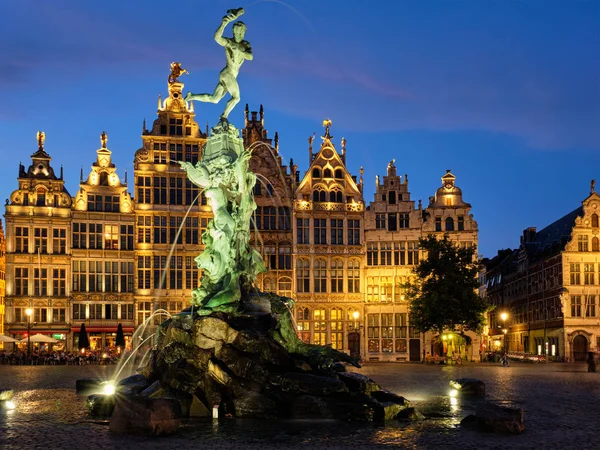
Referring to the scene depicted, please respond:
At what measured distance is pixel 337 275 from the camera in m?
64.2

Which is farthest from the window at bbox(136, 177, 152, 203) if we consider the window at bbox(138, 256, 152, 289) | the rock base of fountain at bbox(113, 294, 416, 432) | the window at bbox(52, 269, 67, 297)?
the rock base of fountain at bbox(113, 294, 416, 432)

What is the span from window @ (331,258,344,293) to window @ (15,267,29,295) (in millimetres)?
23849

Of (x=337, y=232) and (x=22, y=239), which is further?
(x=337, y=232)

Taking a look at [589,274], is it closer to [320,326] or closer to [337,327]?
[337,327]

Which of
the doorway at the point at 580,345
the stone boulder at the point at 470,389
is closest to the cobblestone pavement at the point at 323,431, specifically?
the stone boulder at the point at 470,389

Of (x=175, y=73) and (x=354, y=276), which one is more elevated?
(x=175, y=73)

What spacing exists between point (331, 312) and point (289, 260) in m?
5.39

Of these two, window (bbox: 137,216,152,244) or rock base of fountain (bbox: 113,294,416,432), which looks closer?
rock base of fountain (bbox: 113,294,416,432)

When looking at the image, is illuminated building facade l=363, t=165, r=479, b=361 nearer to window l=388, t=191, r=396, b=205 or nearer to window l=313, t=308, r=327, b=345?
window l=388, t=191, r=396, b=205

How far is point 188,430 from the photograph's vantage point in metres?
18.9

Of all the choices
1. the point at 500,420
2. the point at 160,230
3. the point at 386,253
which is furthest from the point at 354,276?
the point at 500,420

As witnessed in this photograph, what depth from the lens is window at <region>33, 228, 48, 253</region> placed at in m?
61.4

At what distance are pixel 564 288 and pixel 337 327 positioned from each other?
1870 cm

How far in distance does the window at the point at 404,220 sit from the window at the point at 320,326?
9.48m
